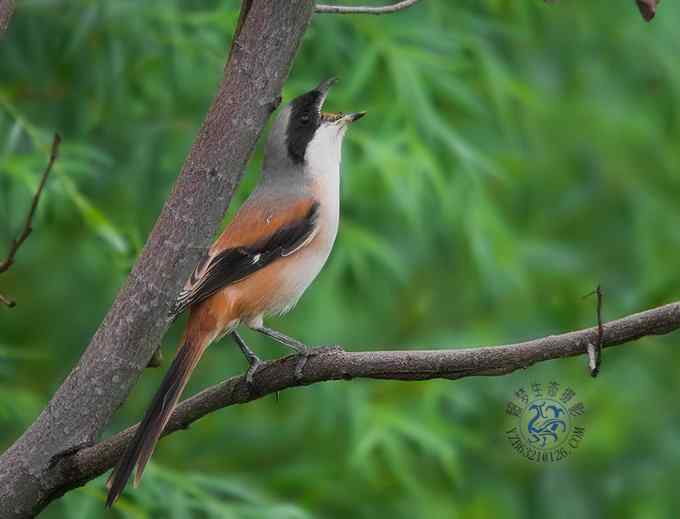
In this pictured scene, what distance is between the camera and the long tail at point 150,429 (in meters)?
2.90

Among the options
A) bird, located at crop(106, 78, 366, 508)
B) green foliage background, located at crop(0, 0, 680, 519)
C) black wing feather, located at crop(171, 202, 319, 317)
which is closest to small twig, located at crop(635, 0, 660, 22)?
bird, located at crop(106, 78, 366, 508)

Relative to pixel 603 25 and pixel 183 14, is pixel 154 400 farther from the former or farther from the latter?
pixel 603 25

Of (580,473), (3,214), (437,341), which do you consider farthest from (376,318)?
(3,214)

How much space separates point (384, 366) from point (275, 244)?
1.41m

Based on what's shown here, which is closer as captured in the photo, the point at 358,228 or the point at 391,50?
the point at 391,50

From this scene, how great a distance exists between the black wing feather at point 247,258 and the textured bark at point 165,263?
864mm

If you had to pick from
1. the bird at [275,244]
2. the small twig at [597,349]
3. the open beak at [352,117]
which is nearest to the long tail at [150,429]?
the bird at [275,244]

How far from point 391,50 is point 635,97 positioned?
10.1 feet

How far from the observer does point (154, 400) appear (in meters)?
3.22

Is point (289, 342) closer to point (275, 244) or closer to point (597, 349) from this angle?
point (275, 244)

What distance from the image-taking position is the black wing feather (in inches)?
152

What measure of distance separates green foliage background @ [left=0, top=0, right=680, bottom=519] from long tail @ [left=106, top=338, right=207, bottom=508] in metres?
1.00

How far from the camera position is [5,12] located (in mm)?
2896

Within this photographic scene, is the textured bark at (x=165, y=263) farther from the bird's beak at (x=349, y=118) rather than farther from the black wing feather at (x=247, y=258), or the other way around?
the bird's beak at (x=349, y=118)
